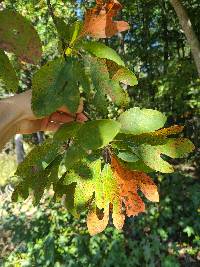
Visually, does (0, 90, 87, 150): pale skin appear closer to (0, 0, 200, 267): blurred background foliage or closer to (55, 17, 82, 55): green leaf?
(55, 17, 82, 55): green leaf

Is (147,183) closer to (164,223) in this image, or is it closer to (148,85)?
(164,223)

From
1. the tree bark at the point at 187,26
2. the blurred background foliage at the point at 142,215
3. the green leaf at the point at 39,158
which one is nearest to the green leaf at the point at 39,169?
the green leaf at the point at 39,158

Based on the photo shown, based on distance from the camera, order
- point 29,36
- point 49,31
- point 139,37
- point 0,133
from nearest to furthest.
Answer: point 29,36
point 0,133
point 49,31
point 139,37

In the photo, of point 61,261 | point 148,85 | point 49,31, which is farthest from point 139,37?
point 61,261

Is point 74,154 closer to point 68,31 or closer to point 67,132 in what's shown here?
point 67,132

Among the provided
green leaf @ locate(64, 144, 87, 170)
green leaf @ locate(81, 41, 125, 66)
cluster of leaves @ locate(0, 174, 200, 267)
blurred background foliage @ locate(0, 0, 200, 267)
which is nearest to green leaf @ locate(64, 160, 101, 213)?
green leaf @ locate(64, 144, 87, 170)

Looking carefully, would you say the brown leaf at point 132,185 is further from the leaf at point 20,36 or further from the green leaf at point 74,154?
the leaf at point 20,36
